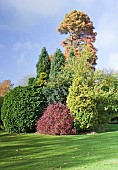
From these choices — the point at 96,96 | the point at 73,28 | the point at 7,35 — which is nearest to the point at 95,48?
the point at 73,28

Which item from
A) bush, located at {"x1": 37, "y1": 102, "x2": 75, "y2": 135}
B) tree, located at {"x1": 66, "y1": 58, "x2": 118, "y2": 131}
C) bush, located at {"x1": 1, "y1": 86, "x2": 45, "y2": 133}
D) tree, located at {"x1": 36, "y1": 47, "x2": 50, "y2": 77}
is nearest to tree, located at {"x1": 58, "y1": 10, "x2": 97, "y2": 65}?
tree, located at {"x1": 36, "y1": 47, "x2": 50, "y2": 77}

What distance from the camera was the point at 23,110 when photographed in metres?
17.3

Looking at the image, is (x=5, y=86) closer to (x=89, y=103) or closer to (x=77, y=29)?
(x=77, y=29)

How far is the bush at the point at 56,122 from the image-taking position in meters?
16.1

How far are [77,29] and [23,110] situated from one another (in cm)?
2081

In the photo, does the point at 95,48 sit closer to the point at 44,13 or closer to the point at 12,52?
the point at 12,52

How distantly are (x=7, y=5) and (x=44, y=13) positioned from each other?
2.37 metres

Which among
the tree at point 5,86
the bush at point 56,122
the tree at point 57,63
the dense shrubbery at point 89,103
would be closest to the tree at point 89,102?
the dense shrubbery at point 89,103

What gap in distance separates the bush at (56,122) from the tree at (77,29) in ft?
65.3

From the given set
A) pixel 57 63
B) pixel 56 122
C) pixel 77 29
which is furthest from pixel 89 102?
pixel 77 29

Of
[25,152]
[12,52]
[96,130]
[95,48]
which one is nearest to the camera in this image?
[25,152]

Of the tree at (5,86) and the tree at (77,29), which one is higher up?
the tree at (77,29)

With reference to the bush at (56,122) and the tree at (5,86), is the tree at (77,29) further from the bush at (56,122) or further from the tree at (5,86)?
the bush at (56,122)

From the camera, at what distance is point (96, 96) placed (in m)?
16.8
